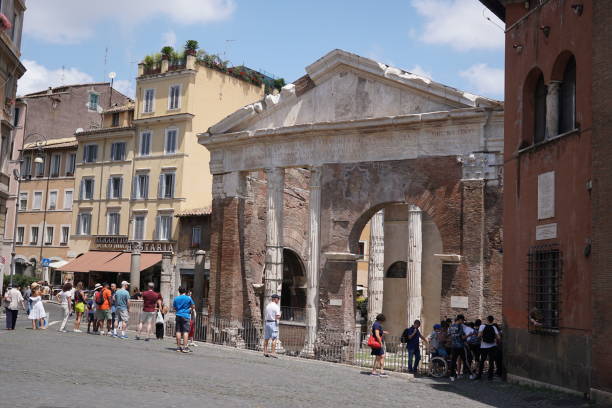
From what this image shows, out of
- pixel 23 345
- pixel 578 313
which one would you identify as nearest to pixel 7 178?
pixel 23 345

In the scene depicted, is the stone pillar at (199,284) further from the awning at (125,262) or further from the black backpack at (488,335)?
the awning at (125,262)

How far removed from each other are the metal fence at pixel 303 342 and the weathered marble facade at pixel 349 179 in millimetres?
314

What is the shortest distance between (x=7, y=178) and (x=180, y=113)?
43.7 feet

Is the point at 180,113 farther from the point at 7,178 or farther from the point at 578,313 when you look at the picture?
the point at 578,313

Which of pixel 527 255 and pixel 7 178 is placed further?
pixel 7 178

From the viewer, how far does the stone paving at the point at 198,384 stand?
10.7m

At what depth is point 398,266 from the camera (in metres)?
28.4

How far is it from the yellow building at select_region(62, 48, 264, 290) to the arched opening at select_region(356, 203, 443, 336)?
14859 millimetres

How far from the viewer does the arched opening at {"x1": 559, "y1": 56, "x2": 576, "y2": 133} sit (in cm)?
1391

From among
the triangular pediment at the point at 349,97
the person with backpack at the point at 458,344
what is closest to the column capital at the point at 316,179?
the triangular pediment at the point at 349,97

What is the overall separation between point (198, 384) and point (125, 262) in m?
29.9

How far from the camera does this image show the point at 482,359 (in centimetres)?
1622

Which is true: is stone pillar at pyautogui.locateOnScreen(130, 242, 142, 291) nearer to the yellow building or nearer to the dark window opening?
the yellow building

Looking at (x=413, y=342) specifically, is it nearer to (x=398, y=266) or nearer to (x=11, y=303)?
(x=398, y=266)
